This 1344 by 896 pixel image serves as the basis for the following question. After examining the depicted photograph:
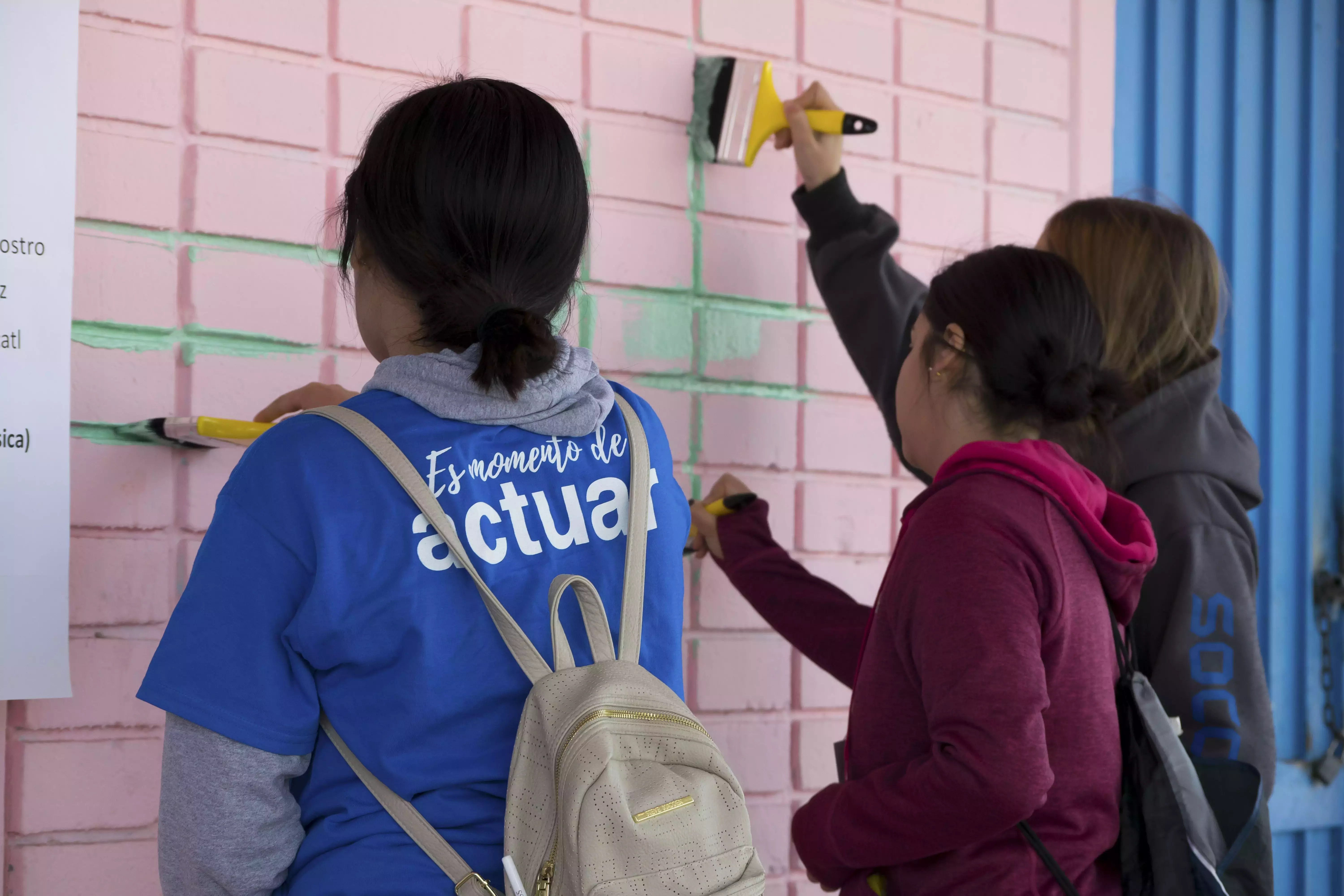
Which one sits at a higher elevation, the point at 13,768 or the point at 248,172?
the point at 248,172

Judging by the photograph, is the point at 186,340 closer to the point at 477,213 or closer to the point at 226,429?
the point at 226,429

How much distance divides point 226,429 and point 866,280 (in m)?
0.86

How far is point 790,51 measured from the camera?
1.71 metres

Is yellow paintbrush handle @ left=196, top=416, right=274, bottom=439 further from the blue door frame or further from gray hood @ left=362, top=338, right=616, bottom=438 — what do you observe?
the blue door frame

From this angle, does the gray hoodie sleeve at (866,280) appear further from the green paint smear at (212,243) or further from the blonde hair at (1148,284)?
the green paint smear at (212,243)

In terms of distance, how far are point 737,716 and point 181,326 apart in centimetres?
86

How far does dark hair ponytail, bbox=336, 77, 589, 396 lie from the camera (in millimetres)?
923

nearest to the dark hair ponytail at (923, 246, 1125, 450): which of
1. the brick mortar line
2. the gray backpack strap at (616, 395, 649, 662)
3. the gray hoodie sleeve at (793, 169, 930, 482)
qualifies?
the gray hoodie sleeve at (793, 169, 930, 482)

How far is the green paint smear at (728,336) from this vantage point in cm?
165

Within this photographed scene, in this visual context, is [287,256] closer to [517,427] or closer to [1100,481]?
[517,427]

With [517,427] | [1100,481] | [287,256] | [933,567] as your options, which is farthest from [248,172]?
[1100,481]

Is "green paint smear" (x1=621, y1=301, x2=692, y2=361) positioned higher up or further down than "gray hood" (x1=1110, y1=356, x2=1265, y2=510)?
higher up

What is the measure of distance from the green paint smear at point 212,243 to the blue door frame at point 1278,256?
1.34 metres

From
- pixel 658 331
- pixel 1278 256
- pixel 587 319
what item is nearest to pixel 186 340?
pixel 587 319
